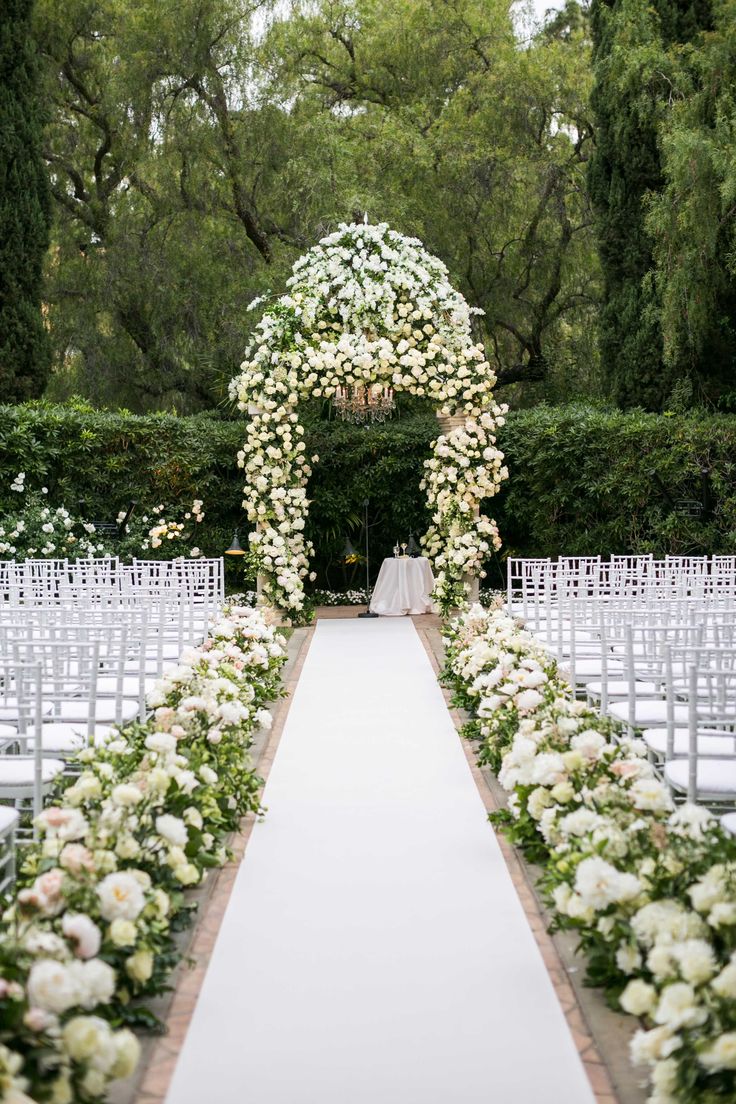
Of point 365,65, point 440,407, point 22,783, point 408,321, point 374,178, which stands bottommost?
point 22,783

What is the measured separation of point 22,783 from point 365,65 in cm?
1613

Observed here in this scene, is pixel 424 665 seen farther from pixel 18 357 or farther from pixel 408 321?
pixel 18 357

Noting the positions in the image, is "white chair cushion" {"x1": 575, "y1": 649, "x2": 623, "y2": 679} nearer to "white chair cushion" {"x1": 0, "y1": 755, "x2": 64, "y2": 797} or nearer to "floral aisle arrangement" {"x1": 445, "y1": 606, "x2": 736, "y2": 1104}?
"floral aisle arrangement" {"x1": 445, "y1": 606, "x2": 736, "y2": 1104}

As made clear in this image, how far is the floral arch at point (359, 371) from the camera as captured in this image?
11.6 m

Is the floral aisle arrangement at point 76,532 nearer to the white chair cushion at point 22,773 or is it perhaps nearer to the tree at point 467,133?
the tree at point 467,133

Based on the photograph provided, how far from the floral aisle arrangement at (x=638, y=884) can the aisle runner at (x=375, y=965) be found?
231 millimetres

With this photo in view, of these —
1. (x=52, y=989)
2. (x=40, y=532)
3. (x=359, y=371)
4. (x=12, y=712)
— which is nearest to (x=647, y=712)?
(x=12, y=712)

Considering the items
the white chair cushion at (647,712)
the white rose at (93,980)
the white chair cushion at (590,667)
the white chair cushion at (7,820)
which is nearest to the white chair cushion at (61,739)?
the white chair cushion at (7,820)

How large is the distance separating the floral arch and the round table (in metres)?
0.88

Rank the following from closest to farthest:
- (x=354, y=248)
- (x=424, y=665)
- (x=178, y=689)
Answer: (x=178, y=689)
(x=424, y=665)
(x=354, y=248)

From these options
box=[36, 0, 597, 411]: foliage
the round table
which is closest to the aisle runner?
the round table

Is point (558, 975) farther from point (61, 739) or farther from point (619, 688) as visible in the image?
point (619, 688)

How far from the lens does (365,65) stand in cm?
1784

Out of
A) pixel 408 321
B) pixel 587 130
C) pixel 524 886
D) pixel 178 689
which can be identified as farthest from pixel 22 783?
pixel 587 130
